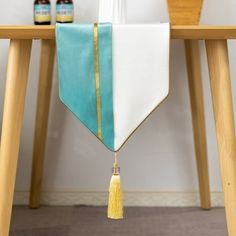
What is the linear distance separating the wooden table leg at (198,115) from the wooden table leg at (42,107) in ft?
1.21

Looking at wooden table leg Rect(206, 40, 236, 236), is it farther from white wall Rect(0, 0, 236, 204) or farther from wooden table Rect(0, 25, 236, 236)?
white wall Rect(0, 0, 236, 204)

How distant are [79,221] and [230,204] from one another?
19.0 inches

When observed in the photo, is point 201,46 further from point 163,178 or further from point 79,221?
point 79,221

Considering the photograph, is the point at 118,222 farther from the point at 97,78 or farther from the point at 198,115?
the point at 97,78

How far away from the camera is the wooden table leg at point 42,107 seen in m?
1.39

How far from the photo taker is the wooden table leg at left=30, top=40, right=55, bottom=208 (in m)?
1.39

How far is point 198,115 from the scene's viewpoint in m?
1.41

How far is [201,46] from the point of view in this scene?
1.48 m

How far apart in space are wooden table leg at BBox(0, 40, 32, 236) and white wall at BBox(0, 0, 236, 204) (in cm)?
47

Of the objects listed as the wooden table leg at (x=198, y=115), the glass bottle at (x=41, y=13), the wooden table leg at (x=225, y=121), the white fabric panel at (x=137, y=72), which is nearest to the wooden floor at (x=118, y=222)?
the wooden table leg at (x=198, y=115)

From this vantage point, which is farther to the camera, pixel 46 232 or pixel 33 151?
pixel 33 151

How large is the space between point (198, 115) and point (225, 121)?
38cm

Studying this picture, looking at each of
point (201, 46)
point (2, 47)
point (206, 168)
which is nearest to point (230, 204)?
point (206, 168)

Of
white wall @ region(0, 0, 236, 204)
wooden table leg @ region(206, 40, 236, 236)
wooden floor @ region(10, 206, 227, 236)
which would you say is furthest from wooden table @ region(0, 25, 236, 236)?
white wall @ region(0, 0, 236, 204)
